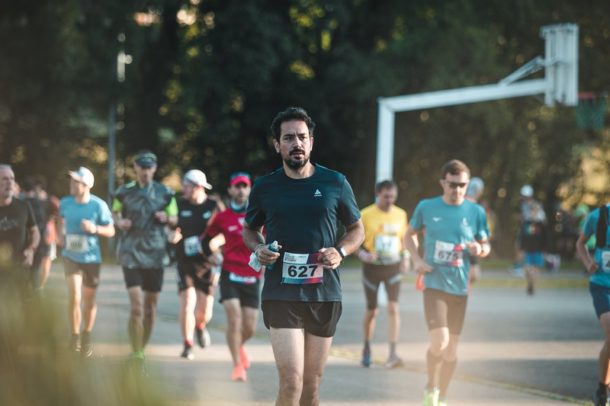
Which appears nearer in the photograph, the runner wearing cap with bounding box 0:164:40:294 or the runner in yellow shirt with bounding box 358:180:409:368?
the runner wearing cap with bounding box 0:164:40:294

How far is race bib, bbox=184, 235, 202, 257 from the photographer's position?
41.4ft

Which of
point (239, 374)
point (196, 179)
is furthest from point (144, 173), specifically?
point (239, 374)

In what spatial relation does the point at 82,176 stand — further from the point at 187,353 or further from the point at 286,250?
the point at 286,250

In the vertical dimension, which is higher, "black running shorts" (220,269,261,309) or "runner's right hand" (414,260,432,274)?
"runner's right hand" (414,260,432,274)

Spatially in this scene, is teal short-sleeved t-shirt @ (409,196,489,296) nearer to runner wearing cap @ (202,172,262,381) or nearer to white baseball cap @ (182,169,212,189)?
runner wearing cap @ (202,172,262,381)

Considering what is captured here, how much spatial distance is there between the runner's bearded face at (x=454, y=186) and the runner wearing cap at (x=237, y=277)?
7.39 feet

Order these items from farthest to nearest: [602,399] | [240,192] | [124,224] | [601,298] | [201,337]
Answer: [201,337] → [124,224] → [240,192] → [601,298] → [602,399]

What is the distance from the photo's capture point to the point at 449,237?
30.8ft

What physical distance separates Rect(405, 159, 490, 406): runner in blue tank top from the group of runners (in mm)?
11

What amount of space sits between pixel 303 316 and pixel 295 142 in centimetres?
93

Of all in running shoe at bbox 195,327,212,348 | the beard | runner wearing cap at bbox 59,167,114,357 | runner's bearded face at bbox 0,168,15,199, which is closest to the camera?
the beard

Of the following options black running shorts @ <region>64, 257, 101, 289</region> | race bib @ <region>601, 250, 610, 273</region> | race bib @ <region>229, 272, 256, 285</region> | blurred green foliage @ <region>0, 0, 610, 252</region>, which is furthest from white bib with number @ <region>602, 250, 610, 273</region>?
blurred green foliage @ <region>0, 0, 610, 252</region>

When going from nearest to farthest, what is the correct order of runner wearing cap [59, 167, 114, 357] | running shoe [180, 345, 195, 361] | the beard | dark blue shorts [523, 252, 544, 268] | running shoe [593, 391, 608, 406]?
the beard < running shoe [593, 391, 608, 406] < running shoe [180, 345, 195, 361] < runner wearing cap [59, 167, 114, 357] < dark blue shorts [523, 252, 544, 268]

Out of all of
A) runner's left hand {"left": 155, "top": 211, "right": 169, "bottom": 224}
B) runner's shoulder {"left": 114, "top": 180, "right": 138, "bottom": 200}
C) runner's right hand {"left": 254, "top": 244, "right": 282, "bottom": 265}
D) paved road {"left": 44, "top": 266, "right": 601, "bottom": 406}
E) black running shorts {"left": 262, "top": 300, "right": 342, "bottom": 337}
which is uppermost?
runner's shoulder {"left": 114, "top": 180, "right": 138, "bottom": 200}
